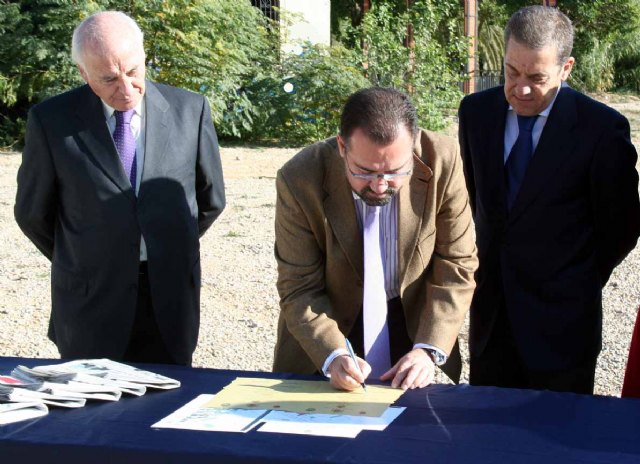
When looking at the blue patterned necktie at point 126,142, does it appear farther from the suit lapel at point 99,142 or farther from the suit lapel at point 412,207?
the suit lapel at point 412,207

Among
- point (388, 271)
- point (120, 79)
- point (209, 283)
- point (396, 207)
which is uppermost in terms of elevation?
point (120, 79)

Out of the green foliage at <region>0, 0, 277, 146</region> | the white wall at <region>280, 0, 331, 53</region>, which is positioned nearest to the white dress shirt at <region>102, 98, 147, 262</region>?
the green foliage at <region>0, 0, 277, 146</region>

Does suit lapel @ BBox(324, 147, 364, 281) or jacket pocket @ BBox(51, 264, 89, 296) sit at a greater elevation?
suit lapel @ BBox(324, 147, 364, 281)

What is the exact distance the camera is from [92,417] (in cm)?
228

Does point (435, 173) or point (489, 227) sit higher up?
point (435, 173)

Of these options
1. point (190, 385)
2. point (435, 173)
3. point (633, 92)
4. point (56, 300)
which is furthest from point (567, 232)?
point (633, 92)

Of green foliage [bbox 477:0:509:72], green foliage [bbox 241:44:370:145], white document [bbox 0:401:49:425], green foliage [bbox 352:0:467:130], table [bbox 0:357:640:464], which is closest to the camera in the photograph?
table [bbox 0:357:640:464]

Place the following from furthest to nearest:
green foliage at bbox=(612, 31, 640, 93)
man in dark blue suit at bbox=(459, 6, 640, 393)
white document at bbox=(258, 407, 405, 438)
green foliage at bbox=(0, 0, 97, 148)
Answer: green foliage at bbox=(612, 31, 640, 93) < green foliage at bbox=(0, 0, 97, 148) < man in dark blue suit at bbox=(459, 6, 640, 393) < white document at bbox=(258, 407, 405, 438)

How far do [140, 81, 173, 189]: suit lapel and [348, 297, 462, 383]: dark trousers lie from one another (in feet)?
3.06

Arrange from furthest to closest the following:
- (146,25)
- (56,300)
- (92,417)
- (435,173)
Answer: (146,25)
(56,300)
(435,173)
(92,417)

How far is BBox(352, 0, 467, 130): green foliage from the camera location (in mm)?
12641

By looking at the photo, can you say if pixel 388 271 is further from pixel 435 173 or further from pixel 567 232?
pixel 567 232

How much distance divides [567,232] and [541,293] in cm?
22

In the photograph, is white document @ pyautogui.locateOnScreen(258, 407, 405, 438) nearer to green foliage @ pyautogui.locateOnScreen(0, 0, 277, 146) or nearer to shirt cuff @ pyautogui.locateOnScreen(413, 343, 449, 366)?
shirt cuff @ pyautogui.locateOnScreen(413, 343, 449, 366)
